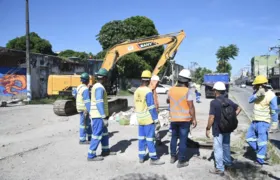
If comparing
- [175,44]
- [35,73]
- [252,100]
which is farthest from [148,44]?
[35,73]

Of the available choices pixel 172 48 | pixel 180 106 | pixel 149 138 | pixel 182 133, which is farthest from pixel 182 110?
pixel 172 48

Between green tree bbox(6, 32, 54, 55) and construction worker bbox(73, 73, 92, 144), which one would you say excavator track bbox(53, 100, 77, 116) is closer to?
construction worker bbox(73, 73, 92, 144)

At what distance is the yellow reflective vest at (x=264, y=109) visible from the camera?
553 centimetres

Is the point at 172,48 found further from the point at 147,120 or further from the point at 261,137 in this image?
the point at 261,137

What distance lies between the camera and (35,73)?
71.9ft

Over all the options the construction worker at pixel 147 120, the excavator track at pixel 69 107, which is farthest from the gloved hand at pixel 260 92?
the excavator track at pixel 69 107

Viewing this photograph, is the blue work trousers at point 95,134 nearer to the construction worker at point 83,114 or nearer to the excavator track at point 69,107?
the construction worker at point 83,114

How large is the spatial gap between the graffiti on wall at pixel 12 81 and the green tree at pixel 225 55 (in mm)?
53031

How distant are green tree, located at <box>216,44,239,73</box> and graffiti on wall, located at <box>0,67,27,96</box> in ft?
174

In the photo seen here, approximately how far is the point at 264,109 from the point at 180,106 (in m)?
1.79

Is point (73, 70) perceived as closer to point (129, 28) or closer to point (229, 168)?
point (129, 28)

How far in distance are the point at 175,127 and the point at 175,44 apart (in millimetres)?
7524

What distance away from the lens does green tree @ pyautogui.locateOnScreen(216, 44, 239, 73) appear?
2511 inches

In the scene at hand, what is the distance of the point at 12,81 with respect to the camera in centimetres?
2053
